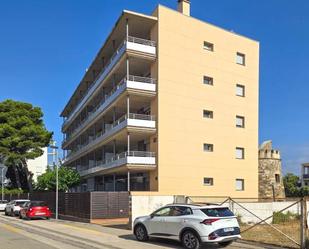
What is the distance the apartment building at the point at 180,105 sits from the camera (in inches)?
1491

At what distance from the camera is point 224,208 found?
16562 mm

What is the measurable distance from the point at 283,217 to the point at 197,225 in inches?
721

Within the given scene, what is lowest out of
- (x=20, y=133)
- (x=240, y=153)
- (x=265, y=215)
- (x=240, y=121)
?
(x=265, y=215)

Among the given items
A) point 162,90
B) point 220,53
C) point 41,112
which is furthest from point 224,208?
point 41,112

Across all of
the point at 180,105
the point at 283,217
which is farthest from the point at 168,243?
the point at 180,105

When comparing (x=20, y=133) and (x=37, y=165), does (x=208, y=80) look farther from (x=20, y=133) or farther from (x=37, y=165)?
(x=37, y=165)

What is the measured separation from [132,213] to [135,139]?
59.5ft

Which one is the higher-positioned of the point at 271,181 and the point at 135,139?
the point at 135,139

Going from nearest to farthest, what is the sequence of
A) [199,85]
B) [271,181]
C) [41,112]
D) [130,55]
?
[130,55] < [199,85] < [271,181] < [41,112]

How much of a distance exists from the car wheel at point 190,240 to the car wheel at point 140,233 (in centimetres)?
249

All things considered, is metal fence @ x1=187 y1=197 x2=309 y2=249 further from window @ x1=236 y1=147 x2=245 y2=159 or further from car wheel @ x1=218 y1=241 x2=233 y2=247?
window @ x1=236 y1=147 x2=245 y2=159

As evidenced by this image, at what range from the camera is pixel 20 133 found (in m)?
59.2

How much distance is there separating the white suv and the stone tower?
41.4 metres

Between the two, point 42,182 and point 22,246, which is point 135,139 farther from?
point 22,246
